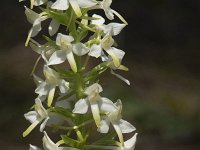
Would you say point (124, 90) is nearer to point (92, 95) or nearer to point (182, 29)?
point (182, 29)

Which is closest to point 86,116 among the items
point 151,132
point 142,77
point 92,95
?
point 92,95

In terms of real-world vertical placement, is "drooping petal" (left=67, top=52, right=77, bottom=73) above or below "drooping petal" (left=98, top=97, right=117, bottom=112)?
above

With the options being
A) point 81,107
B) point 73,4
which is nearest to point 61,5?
point 73,4

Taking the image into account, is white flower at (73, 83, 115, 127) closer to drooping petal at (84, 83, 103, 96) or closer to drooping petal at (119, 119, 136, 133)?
drooping petal at (84, 83, 103, 96)

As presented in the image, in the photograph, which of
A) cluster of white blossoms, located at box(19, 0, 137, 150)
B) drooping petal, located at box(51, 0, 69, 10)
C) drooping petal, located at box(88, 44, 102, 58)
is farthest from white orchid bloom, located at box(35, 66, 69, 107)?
drooping petal, located at box(51, 0, 69, 10)

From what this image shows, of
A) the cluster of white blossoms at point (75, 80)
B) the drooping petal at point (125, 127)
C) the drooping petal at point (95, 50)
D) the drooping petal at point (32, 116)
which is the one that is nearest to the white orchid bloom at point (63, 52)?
the cluster of white blossoms at point (75, 80)

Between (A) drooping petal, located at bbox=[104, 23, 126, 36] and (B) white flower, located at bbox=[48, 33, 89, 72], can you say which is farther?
(A) drooping petal, located at bbox=[104, 23, 126, 36]
